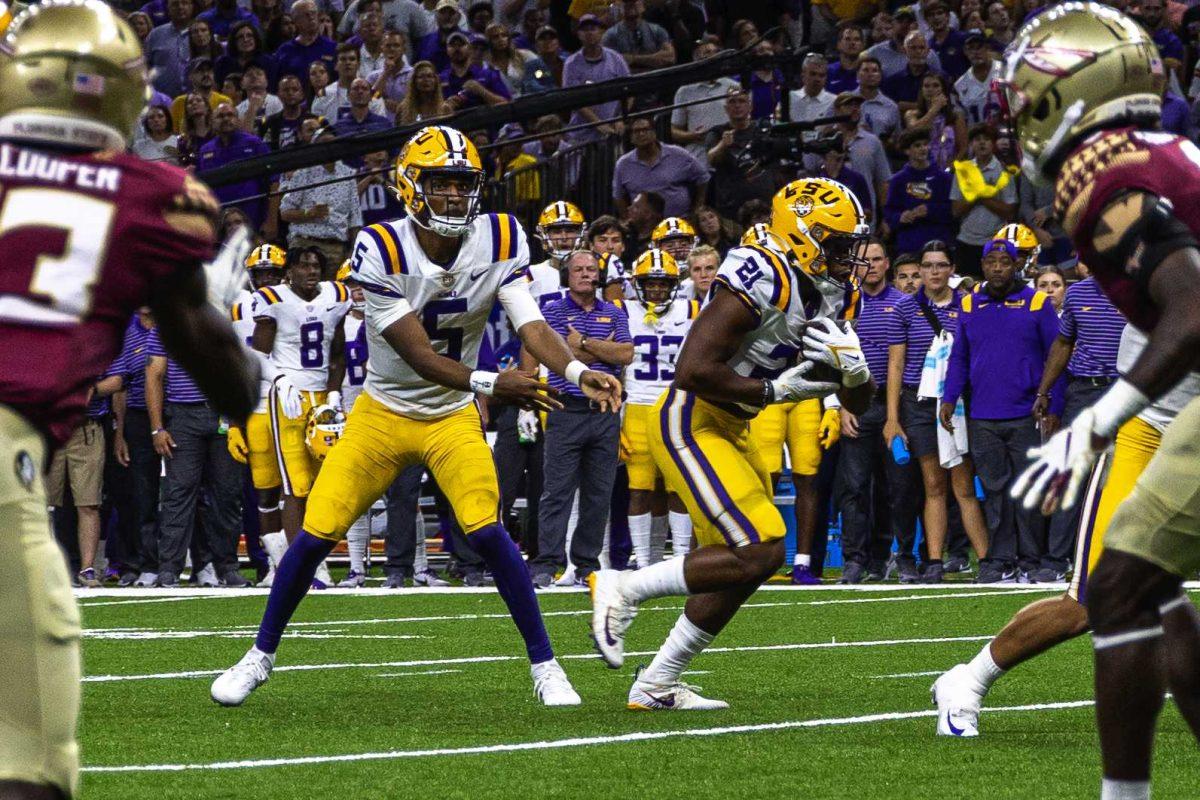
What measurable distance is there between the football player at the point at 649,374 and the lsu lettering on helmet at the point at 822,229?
5727 millimetres

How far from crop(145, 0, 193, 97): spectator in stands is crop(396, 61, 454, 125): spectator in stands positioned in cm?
350

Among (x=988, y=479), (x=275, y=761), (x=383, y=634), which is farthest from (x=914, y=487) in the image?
(x=275, y=761)

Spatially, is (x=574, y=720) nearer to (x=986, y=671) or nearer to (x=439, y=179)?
(x=986, y=671)

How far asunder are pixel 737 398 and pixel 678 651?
0.85 m

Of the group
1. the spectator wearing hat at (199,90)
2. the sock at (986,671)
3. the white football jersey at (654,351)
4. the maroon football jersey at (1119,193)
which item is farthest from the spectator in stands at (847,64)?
the maroon football jersey at (1119,193)

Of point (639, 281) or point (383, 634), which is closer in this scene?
point (383, 634)

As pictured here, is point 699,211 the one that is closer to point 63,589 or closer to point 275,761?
point 275,761

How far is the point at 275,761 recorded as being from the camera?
543 cm

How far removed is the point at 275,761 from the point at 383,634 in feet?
12.9

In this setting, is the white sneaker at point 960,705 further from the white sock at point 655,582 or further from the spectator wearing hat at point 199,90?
the spectator wearing hat at point 199,90

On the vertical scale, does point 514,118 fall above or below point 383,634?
above

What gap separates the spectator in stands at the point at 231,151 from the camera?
51.0 feet

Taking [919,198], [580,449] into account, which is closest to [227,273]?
[580,449]

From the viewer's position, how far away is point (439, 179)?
6992mm
